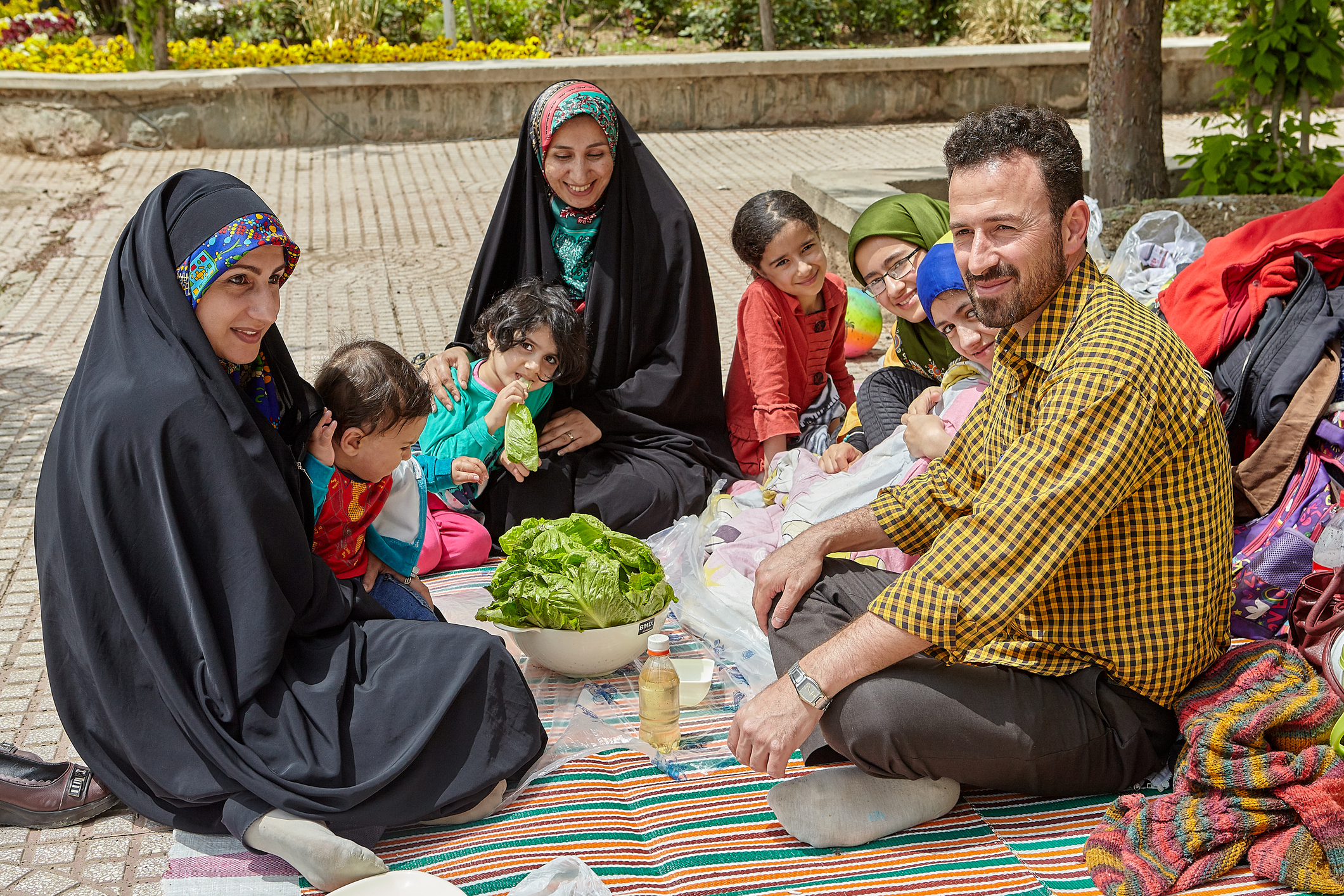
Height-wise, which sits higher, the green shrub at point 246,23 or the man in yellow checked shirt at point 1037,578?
the green shrub at point 246,23

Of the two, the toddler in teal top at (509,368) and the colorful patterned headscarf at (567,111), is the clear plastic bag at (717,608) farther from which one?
the colorful patterned headscarf at (567,111)

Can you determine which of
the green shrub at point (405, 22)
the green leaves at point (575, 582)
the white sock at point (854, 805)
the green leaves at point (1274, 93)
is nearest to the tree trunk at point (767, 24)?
the green shrub at point (405, 22)

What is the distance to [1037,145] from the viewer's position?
91.7 inches

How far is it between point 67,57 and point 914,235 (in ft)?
37.7

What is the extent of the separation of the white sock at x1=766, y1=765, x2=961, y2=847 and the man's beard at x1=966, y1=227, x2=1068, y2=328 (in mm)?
1042

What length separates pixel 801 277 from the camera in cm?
434

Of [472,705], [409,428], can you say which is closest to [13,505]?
[409,428]

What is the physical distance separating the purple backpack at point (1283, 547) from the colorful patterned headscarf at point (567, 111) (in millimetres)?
2455

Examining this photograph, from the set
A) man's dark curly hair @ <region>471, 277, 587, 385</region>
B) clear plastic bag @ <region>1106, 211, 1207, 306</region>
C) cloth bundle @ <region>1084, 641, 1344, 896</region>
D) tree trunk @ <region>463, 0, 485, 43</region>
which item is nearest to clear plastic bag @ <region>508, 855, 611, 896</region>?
cloth bundle @ <region>1084, 641, 1344, 896</region>

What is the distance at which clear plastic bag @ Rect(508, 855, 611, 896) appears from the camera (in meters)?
2.40

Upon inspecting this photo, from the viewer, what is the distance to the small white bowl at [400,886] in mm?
2334

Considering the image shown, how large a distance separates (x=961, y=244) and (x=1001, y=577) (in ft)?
2.32

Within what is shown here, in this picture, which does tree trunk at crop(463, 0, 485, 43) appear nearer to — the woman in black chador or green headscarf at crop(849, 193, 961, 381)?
the woman in black chador

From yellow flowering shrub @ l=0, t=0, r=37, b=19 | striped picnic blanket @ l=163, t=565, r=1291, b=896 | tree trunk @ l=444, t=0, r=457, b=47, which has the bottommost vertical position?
striped picnic blanket @ l=163, t=565, r=1291, b=896
